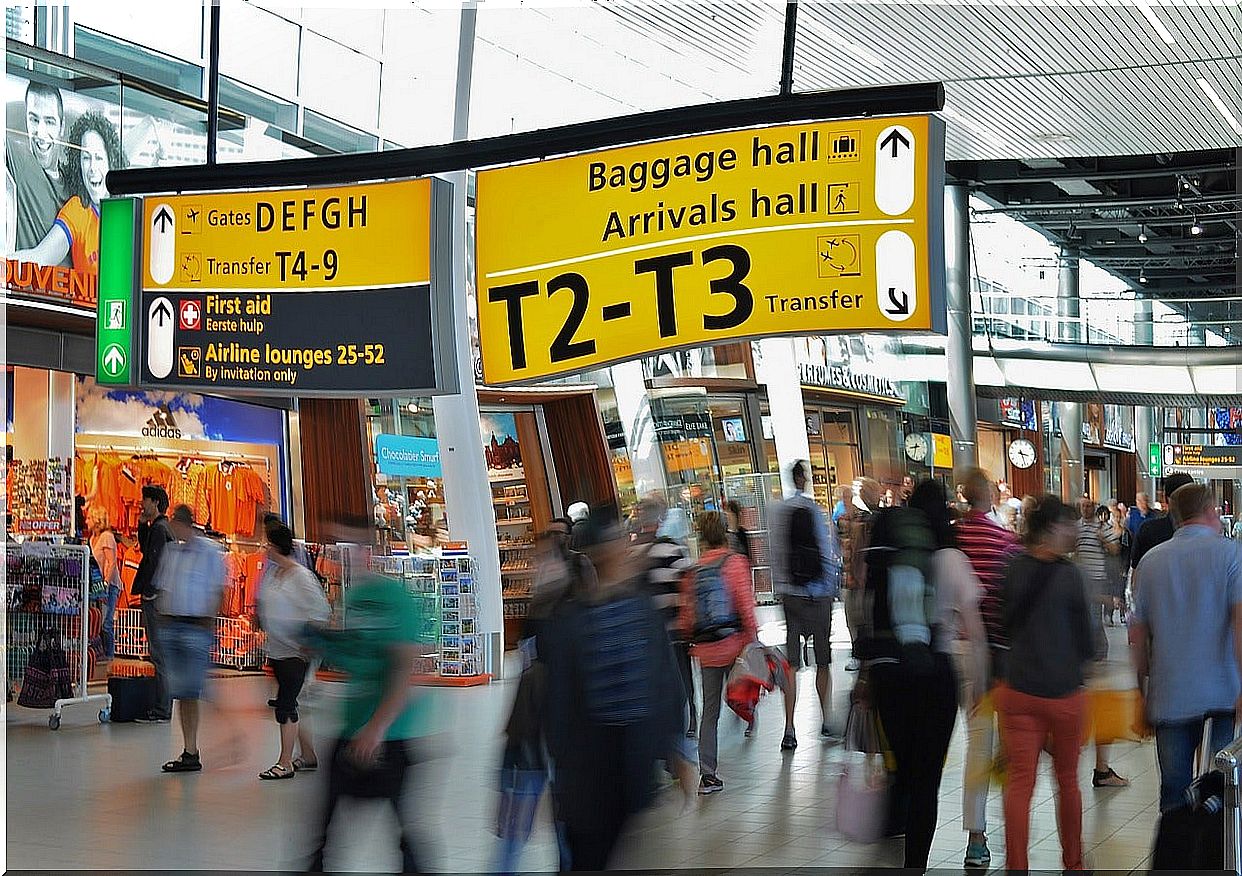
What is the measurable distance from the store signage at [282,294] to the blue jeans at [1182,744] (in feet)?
11.3

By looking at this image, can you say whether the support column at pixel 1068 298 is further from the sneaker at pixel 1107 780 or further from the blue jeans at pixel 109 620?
the blue jeans at pixel 109 620

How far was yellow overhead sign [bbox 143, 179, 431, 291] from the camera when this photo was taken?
6320 mm

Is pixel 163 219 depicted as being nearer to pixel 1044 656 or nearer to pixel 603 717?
pixel 603 717

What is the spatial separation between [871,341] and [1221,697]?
24947 millimetres

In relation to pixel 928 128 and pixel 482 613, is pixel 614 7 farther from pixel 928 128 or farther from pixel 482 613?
pixel 928 128

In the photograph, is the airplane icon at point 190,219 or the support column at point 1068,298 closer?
the airplane icon at point 190,219

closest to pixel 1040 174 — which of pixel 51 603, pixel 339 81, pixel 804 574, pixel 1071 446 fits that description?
pixel 339 81

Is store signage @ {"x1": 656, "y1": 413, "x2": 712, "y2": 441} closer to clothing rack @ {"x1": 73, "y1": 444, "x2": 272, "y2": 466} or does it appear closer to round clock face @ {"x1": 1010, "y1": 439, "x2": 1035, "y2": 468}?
clothing rack @ {"x1": 73, "y1": 444, "x2": 272, "y2": 466}

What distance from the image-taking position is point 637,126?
559 centimetres

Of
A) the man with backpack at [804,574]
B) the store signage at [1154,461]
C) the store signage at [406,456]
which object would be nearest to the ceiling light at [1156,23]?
the man with backpack at [804,574]

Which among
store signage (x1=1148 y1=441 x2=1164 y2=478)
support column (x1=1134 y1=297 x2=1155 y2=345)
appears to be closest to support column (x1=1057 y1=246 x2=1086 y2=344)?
support column (x1=1134 y1=297 x2=1155 y2=345)

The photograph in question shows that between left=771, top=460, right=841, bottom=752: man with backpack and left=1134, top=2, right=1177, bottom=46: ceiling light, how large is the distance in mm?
5485

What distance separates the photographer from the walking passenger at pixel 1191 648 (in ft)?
18.5

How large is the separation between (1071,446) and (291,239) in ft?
124
